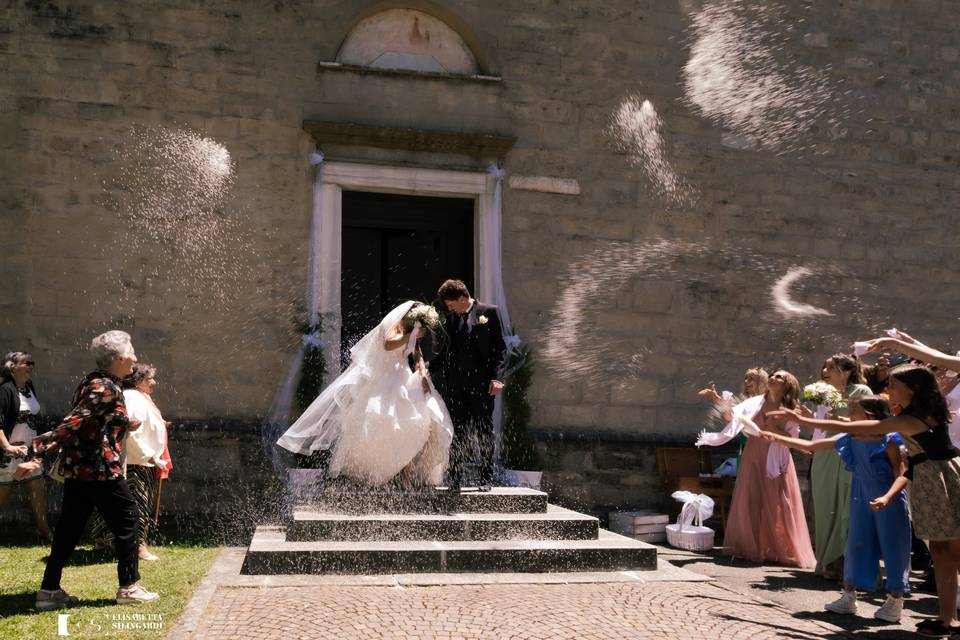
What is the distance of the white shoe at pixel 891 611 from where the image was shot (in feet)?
18.8

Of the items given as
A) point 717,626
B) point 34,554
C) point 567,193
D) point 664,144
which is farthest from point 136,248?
point 717,626

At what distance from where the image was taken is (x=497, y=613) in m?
5.32

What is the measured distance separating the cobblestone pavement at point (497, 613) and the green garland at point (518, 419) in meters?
3.72

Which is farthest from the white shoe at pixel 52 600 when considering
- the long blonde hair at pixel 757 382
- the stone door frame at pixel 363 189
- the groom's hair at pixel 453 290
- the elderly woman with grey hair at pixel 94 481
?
the long blonde hair at pixel 757 382

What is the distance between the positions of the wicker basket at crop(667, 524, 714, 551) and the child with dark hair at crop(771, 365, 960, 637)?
3.64 metres

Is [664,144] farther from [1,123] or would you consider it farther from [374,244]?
[1,123]

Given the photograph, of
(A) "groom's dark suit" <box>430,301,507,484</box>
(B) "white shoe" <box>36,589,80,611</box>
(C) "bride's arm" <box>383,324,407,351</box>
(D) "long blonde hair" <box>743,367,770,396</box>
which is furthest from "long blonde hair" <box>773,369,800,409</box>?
(B) "white shoe" <box>36,589,80,611</box>

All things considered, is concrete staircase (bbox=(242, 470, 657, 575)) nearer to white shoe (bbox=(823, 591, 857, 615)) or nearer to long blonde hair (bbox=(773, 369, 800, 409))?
white shoe (bbox=(823, 591, 857, 615))

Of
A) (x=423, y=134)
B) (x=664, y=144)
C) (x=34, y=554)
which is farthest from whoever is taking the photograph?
(x=664, y=144)

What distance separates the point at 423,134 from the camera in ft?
33.3

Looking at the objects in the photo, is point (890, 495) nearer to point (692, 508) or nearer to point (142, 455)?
point (692, 508)

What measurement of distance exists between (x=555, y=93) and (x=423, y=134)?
166 centimetres

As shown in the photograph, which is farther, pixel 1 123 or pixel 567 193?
pixel 567 193

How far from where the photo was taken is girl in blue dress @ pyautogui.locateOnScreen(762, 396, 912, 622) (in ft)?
19.1
